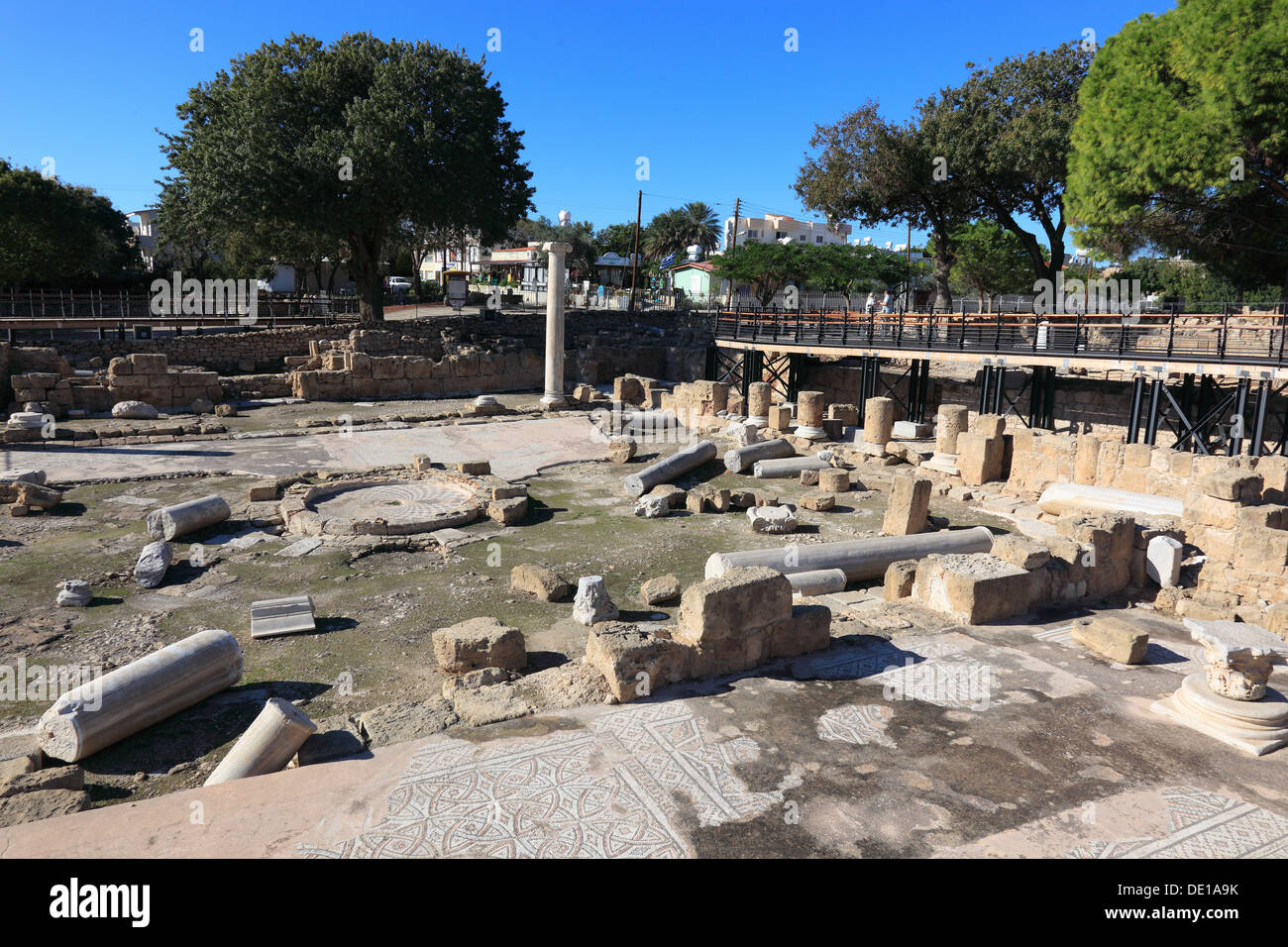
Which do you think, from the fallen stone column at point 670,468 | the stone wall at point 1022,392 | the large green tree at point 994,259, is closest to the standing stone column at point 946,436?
the fallen stone column at point 670,468

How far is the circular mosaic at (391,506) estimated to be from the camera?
11.5m

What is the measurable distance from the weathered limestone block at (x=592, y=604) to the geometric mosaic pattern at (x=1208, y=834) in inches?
195

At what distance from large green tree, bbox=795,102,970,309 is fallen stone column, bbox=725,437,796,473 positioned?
1466cm

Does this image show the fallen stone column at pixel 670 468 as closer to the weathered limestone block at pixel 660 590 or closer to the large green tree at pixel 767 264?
the weathered limestone block at pixel 660 590

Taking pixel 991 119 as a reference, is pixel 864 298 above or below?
below

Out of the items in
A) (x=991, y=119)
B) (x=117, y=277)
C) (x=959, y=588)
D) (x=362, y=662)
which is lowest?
(x=362, y=662)

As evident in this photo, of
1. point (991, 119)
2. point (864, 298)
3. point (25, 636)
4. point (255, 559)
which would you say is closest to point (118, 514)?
point (255, 559)

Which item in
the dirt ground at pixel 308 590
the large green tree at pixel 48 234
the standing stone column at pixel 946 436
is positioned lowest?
the dirt ground at pixel 308 590

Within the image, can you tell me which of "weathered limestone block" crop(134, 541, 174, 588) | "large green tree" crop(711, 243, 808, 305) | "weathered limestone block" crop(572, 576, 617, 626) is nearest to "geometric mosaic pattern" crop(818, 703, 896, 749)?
"weathered limestone block" crop(572, 576, 617, 626)

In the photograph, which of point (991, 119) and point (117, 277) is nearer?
point (991, 119)

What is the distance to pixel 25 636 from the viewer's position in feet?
26.1

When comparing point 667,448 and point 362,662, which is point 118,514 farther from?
point 667,448

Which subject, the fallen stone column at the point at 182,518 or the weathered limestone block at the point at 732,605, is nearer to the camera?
the weathered limestone block at the point at 732,605
